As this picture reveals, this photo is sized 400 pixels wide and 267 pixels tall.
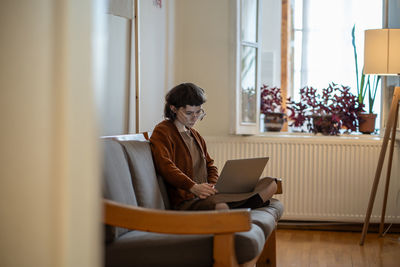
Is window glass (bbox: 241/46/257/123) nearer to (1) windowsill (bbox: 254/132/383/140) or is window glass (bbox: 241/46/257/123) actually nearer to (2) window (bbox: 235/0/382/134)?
(1) windowsill (bbox: 254/132/383/140)

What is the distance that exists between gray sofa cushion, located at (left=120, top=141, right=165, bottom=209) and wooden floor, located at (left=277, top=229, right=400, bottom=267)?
1148mm

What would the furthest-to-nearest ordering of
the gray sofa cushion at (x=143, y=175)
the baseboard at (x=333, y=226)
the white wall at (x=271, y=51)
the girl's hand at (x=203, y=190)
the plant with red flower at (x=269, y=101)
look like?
the white wall at (x=271, y=51) < the plant with red flower at (x=269, y=101) < the baseboard at (x=333, y=226) < the girl's hand at (x=203, y=190) < the gray sofa cushion at (x=143, y=175)

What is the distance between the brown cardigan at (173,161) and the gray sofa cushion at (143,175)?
63mm

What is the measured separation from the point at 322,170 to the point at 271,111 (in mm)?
727

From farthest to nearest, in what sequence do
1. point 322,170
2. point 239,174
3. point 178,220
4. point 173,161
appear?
point 322,170 < point 173,161 < point 239,174 < point 178,220

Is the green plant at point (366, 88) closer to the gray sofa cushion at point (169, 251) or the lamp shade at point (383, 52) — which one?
the lamp shade at point (383, 52)

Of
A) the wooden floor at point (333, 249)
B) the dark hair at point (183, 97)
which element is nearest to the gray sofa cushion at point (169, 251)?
the dark hair at point (183, 97)

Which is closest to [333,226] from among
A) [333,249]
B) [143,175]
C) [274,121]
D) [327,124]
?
[333,249]

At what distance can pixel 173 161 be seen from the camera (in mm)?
2666

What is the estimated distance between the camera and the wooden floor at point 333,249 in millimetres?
3256

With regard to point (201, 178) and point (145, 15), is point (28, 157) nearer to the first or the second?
point (201, 178)

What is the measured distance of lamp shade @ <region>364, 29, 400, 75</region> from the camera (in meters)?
3.82

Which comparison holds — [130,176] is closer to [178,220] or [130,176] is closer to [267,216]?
[178,220]

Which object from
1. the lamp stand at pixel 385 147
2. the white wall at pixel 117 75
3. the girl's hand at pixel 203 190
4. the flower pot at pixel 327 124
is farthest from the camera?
the flower pot at pixel 327 124
